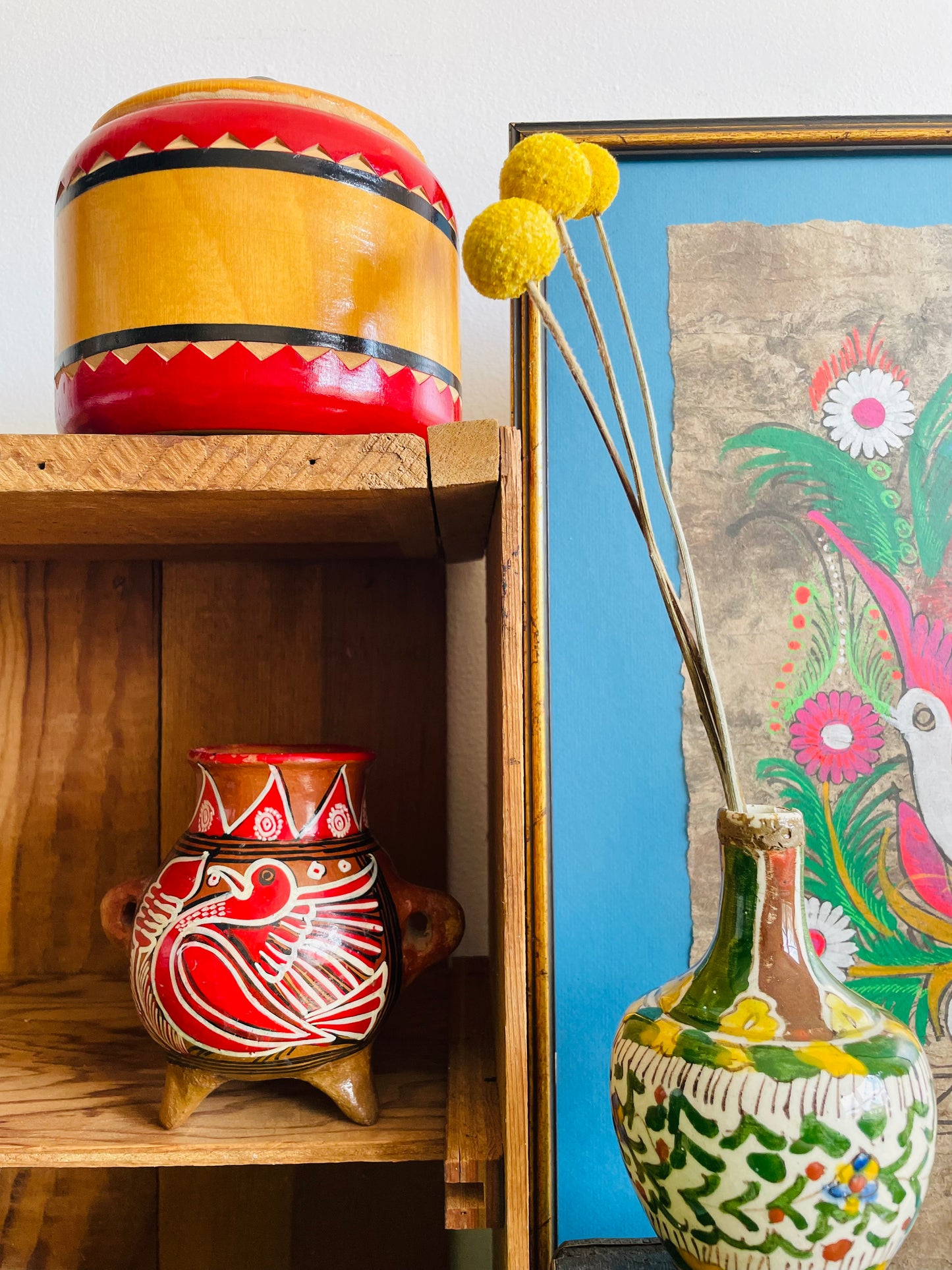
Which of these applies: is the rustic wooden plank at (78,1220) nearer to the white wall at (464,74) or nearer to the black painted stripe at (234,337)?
the white wall at (464,74)

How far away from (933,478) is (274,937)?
0.59 metres

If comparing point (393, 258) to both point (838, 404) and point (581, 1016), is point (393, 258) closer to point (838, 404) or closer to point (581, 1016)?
point (838, 404)

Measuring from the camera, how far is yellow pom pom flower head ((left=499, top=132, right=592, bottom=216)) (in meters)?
0.47

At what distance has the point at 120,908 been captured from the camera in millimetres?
619

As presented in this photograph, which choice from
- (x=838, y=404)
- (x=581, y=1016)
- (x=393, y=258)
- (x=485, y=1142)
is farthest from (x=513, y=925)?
(x=838, y=404)

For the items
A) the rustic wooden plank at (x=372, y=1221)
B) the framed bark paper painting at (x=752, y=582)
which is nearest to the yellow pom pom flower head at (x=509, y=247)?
the framed bark paper painting at (x=752, y=582)

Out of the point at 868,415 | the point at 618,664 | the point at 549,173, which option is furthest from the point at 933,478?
the point at 549,173

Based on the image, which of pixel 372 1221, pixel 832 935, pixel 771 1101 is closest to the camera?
pixel 771 1101

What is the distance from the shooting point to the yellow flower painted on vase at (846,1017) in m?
0.46

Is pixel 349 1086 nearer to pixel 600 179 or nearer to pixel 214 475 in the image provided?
pixel 214 475

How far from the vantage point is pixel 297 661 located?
81 centimetres

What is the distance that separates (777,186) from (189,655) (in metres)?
0.64

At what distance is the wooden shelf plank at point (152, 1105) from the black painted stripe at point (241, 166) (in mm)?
558

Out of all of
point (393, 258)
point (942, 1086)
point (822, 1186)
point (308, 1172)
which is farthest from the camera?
point (308, 1172)
